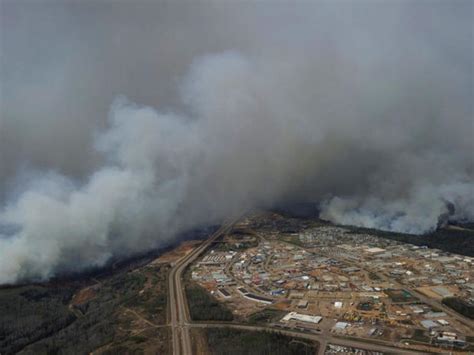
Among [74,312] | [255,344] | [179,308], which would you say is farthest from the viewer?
[74,312]

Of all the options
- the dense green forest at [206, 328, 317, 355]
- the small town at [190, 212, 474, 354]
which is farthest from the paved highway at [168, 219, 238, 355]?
the small town at [190, 212, 474, 354]

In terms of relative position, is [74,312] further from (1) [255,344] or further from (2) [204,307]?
(1) [255,344]

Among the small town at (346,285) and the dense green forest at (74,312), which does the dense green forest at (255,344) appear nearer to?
the small town at (346,285)

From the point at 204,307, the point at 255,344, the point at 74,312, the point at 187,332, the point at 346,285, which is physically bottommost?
the point at 255,344

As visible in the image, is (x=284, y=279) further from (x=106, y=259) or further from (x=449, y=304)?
(x=106, y=259)

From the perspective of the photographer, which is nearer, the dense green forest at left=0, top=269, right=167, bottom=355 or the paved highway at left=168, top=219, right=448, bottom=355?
the paved highway at left=168, top=219, right=448, bottom=355

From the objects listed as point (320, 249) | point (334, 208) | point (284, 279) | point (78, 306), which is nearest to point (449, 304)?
point (284, 279)

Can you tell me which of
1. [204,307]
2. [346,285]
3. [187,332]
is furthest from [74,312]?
[346,285]

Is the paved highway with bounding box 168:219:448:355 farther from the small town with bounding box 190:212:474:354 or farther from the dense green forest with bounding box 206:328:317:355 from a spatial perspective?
the dense green forest with bounding box 206:328:317:355

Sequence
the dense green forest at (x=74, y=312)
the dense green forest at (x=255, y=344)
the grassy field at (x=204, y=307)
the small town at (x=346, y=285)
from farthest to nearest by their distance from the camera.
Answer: the grassy field at (x=204, y=307) → the small town at (x=346, y=285) → the dense green forest at (x=74, y=312) → the dense green forest at (x=255, y=344)

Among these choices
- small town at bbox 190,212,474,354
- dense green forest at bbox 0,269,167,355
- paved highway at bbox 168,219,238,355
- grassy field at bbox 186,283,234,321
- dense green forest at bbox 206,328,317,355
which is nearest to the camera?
dense green forest at bbox 206,328,317,355

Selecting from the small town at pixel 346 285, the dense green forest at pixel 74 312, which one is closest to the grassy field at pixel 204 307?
the small town at pixel 346 285
